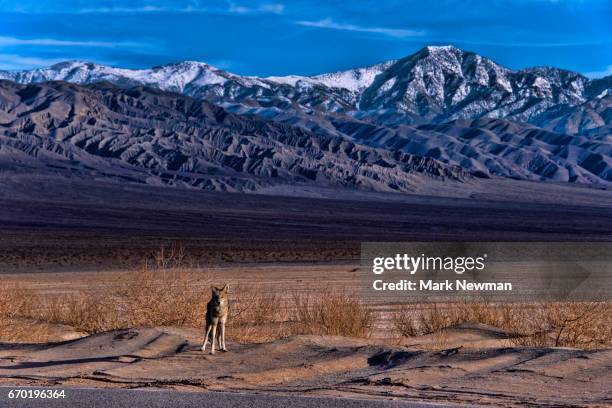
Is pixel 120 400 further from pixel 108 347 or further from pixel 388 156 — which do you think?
pixel 388 156

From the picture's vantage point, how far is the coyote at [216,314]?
424 inches

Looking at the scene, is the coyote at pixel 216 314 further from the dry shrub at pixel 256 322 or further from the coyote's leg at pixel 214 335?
the dry shrub at pixel 256 322

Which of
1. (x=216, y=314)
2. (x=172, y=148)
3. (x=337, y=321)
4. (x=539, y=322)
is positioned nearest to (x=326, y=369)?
(x=216, y=314)

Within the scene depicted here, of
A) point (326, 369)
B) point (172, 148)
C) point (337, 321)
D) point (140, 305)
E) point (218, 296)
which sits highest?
point (172, 148)

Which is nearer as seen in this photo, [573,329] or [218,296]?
[218,296]

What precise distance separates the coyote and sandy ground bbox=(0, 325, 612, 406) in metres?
0.18

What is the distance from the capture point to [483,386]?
986 cm

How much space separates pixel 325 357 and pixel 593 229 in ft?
225

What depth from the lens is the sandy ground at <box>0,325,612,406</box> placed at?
31.7 feet

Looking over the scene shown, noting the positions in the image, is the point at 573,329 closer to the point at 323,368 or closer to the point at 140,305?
the point at 323,368

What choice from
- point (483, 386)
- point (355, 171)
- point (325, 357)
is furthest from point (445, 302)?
point (355, 171)

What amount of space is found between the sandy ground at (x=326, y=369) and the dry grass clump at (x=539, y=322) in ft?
7.84

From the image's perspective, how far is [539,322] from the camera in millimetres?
15180

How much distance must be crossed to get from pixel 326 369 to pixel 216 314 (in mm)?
1306
